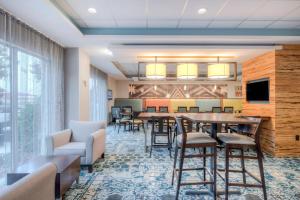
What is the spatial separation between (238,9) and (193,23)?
84 cm

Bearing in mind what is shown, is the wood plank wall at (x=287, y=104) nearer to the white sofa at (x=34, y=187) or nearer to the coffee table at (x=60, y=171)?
the coffee table at (x=60, y=171)

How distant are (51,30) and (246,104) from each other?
17.2 ft

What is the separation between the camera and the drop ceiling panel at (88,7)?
3.00 metres

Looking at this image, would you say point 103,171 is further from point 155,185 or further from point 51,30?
point 51,30

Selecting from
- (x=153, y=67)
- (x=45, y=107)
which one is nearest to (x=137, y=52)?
(x=153, y=67)

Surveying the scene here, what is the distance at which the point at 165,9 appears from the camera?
127 inches

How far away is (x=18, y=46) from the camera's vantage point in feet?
10.6

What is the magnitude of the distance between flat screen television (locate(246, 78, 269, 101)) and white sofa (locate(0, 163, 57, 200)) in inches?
192

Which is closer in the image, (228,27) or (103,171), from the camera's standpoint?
(103,171)

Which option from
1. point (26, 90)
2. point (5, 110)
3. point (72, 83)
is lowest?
point (5, 110)

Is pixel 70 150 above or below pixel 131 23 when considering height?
below

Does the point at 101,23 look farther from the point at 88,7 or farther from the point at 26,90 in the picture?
the point at 26,90

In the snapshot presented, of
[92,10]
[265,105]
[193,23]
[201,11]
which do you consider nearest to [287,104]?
[265,105]

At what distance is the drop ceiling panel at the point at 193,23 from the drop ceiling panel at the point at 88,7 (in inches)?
52.5
